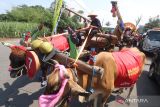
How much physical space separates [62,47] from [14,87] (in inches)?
87.7

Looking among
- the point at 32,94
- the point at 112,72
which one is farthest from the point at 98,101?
the point at 32,94

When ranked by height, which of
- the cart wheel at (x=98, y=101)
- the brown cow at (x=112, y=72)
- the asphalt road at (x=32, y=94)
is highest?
the brown cow at (x=112, y=72)

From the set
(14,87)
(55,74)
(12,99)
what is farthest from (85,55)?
(14,87)

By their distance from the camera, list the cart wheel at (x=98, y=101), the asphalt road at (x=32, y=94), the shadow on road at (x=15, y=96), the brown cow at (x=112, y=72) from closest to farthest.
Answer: the brown cow at (x=112, y=72) → the cart wheel at (x=98, y=101) → the shadow on road at (x=15, y=96) → the asphalt road at (x=32, y=94)

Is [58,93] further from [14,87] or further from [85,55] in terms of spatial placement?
[14,87]

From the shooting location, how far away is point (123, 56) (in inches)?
201

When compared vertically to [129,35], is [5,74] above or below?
below

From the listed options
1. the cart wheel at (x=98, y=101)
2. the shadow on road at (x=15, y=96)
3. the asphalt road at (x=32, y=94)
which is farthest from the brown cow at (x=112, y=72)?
the shadow on road at (x=15, y=96)

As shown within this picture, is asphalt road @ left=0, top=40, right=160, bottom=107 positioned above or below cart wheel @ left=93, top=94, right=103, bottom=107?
below

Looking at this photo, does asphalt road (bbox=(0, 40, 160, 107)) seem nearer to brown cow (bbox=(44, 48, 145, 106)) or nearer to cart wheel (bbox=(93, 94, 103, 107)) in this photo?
brown cow (bbox=(44, 48, 145, 106))

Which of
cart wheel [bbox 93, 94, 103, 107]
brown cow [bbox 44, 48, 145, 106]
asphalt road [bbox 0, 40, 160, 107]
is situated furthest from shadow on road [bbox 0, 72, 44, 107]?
brown cow [bbox 44, 48, 145, 106]

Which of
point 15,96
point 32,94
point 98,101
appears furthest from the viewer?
point 32,94

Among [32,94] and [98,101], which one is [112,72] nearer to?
[98,101]

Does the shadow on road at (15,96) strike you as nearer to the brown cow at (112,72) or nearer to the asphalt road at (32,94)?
the asphalt road at (32,94)
